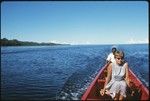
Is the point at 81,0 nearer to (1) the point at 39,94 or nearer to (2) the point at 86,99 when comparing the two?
(2) the point at 86,99

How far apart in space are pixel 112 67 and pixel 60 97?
A: 6.69m

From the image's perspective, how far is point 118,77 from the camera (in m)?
6.03

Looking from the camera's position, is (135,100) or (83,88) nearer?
(135,100)

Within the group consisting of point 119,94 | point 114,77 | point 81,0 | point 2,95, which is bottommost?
point 2,95

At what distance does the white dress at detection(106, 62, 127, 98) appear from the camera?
5963 millimetres

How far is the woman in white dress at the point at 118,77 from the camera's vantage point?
593 cm

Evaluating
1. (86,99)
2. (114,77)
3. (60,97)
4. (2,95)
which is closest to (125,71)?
(114,77)

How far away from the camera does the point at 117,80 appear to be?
6.07 metres

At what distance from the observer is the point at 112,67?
19.6 feet

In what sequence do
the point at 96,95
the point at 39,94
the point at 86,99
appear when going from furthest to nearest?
the point at 39,94 < the point at 96,95 < the point at 86,99

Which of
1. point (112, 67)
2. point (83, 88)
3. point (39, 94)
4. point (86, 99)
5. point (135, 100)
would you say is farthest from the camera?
point (83, 88)

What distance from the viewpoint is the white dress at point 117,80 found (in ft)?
19.6

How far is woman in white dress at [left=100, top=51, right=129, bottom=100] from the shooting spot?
5930 millimetres

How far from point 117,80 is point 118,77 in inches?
3.1
